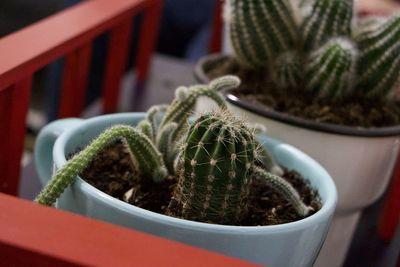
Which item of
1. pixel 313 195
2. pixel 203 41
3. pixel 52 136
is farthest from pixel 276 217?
pixel 203 41

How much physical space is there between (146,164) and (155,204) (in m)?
0.02

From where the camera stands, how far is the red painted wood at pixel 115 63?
62 centimetres

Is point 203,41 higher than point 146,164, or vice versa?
point 146,164

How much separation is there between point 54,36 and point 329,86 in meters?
0.21

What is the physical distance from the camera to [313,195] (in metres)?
0.41

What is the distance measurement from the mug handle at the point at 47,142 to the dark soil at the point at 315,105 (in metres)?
0.14

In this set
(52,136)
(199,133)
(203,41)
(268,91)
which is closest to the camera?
(199,133)

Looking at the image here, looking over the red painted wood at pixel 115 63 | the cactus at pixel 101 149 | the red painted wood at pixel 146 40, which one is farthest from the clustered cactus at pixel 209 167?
the red painted wood at pixel 146 40

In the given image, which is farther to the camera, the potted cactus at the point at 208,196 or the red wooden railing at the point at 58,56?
the red wooden railing at the point at 58,56

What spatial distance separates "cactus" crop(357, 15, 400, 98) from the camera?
516 mm

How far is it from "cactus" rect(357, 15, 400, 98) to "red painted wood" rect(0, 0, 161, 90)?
0.20 metres

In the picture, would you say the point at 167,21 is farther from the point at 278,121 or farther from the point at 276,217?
the point at 276,217

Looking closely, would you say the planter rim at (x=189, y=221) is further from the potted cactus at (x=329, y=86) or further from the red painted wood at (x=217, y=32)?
the red painted wood at (x=217, y=32)

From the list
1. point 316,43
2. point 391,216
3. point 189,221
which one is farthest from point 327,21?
point 189,221
